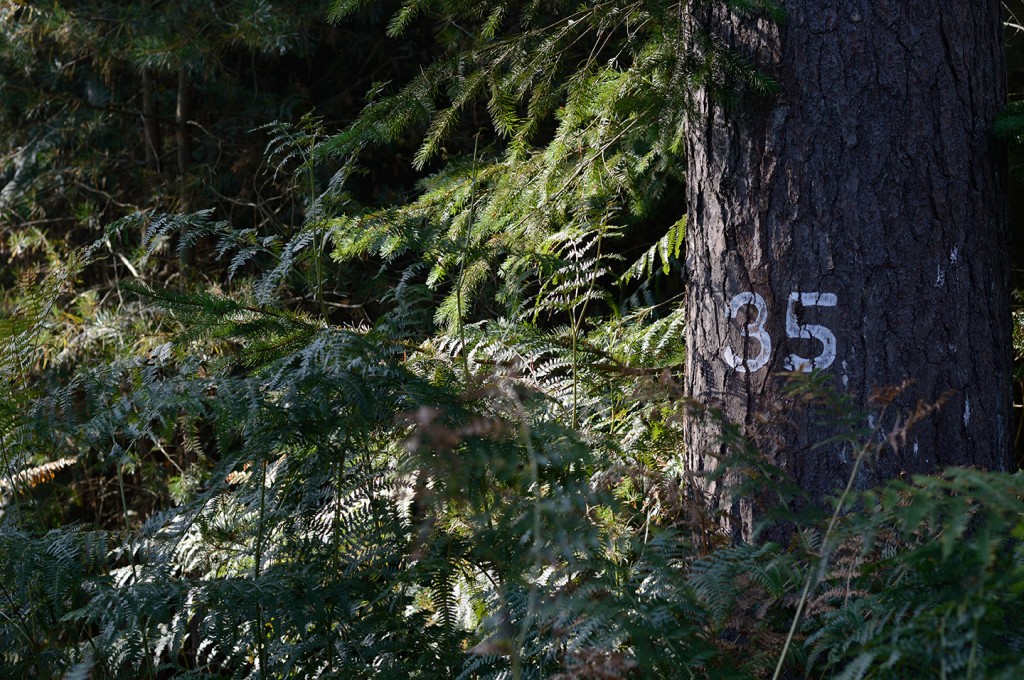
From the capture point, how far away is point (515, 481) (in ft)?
6.83

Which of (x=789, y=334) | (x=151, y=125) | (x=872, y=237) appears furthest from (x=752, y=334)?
(x=151, y=125)

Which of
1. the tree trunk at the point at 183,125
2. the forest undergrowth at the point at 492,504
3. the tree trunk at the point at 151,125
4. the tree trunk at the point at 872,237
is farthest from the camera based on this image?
the tree trunk at the point at 151,125

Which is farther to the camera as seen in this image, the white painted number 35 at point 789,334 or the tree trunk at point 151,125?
the tree trunk at point 151,125

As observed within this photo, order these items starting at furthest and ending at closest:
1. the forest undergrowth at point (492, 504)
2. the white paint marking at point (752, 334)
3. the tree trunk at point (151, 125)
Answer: the tree trunk at point (151, 125) → the white paint marking at point (752, 334) → the forest undergrowth at point (492, 504)

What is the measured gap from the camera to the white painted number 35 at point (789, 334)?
232cm

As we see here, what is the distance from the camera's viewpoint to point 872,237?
230 centimetres

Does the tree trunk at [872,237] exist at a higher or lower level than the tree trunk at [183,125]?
lower

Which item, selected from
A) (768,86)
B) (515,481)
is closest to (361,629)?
(515,481)

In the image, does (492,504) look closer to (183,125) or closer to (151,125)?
(183,125)

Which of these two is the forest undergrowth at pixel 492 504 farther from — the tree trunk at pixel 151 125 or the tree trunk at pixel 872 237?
the tree trunk at pixel 151 125

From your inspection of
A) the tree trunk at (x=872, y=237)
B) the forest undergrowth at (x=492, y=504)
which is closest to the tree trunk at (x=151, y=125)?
the forest undergrowth at (x=492, y=504)

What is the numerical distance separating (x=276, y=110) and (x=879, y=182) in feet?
13.8

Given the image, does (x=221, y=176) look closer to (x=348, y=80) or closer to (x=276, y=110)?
(x=276, y=110)

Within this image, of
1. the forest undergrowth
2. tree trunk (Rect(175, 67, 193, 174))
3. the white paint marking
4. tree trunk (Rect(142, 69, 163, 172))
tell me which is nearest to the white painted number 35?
the white paint marking
